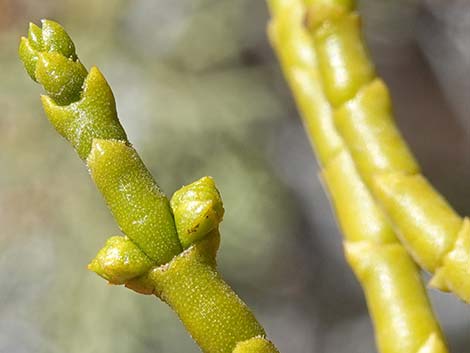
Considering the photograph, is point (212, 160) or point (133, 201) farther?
point (212, 160)

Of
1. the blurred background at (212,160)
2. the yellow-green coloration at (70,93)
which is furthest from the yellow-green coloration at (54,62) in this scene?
the blurred background at (212,160)

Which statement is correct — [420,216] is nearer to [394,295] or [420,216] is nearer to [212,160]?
[394,295]

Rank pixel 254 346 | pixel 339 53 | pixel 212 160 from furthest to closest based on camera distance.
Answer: pixel 212 160 → pixel 339 53 → pixel 254 346

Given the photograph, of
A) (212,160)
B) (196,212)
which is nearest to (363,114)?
(196,212)

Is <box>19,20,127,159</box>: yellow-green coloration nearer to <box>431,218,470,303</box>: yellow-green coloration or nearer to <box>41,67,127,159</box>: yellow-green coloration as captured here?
<box>41,67,127,159</box>: yellow-green coloration

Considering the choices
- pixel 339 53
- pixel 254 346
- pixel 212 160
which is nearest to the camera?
pixel 254 346

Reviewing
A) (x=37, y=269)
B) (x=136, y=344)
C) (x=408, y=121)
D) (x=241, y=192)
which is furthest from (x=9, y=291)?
(x=408, y=121)

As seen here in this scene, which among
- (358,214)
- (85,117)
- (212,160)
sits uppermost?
(85,117)

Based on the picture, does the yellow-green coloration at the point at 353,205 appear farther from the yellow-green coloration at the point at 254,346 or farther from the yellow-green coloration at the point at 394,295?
the yellow-green coloration at the point at 254,346
